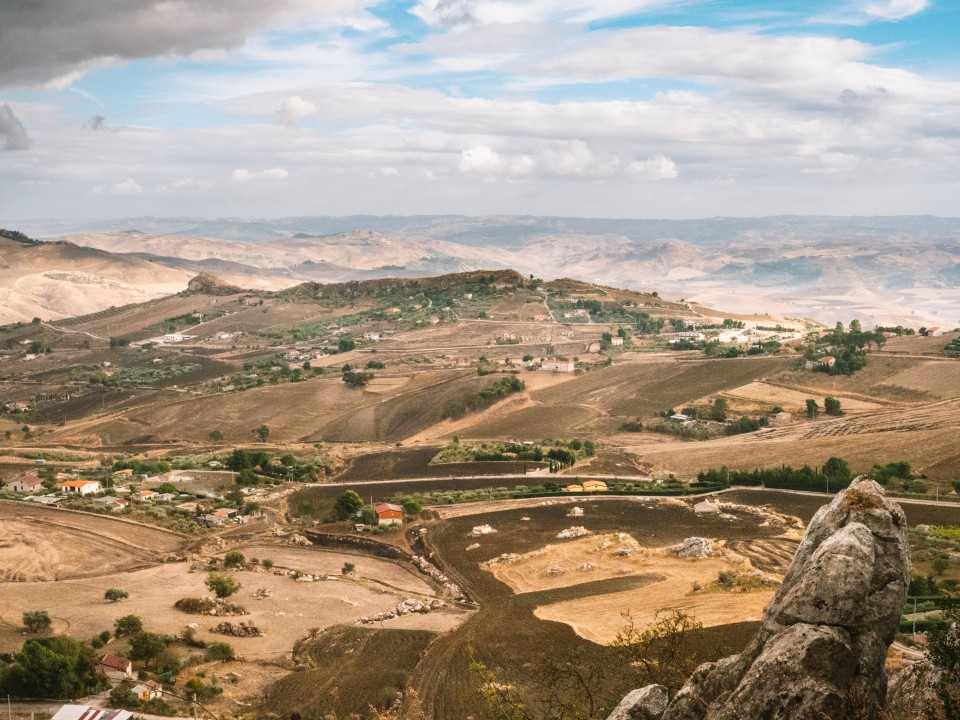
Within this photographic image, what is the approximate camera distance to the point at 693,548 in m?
43.5

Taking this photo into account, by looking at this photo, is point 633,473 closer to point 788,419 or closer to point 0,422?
point 788,419

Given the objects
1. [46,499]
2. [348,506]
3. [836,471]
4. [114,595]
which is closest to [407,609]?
[114,595]

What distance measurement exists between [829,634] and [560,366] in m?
92.9

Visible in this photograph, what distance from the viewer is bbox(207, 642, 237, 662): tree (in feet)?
104

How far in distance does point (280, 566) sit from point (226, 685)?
1526 centimetres

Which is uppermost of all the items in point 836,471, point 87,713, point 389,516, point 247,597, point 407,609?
point 87,713

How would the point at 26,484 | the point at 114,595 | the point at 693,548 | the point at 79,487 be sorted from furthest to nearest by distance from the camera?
the point at 26,484, the point at 79,487, the point at 693,548, the point at 114,595

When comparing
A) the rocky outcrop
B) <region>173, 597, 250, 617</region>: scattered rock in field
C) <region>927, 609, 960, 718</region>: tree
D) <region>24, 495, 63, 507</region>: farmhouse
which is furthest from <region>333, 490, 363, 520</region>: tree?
<region>927, 609, 960, 718</region>: tree

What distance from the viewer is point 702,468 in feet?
218

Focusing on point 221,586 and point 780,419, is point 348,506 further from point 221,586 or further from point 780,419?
point 780,419

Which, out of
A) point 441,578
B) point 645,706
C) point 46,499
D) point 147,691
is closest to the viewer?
point 645,706

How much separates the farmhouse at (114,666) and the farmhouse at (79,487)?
99.4 feet

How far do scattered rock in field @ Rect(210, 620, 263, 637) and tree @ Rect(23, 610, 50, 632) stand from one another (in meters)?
6.35

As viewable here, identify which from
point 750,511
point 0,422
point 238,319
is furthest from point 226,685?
point 238,319
